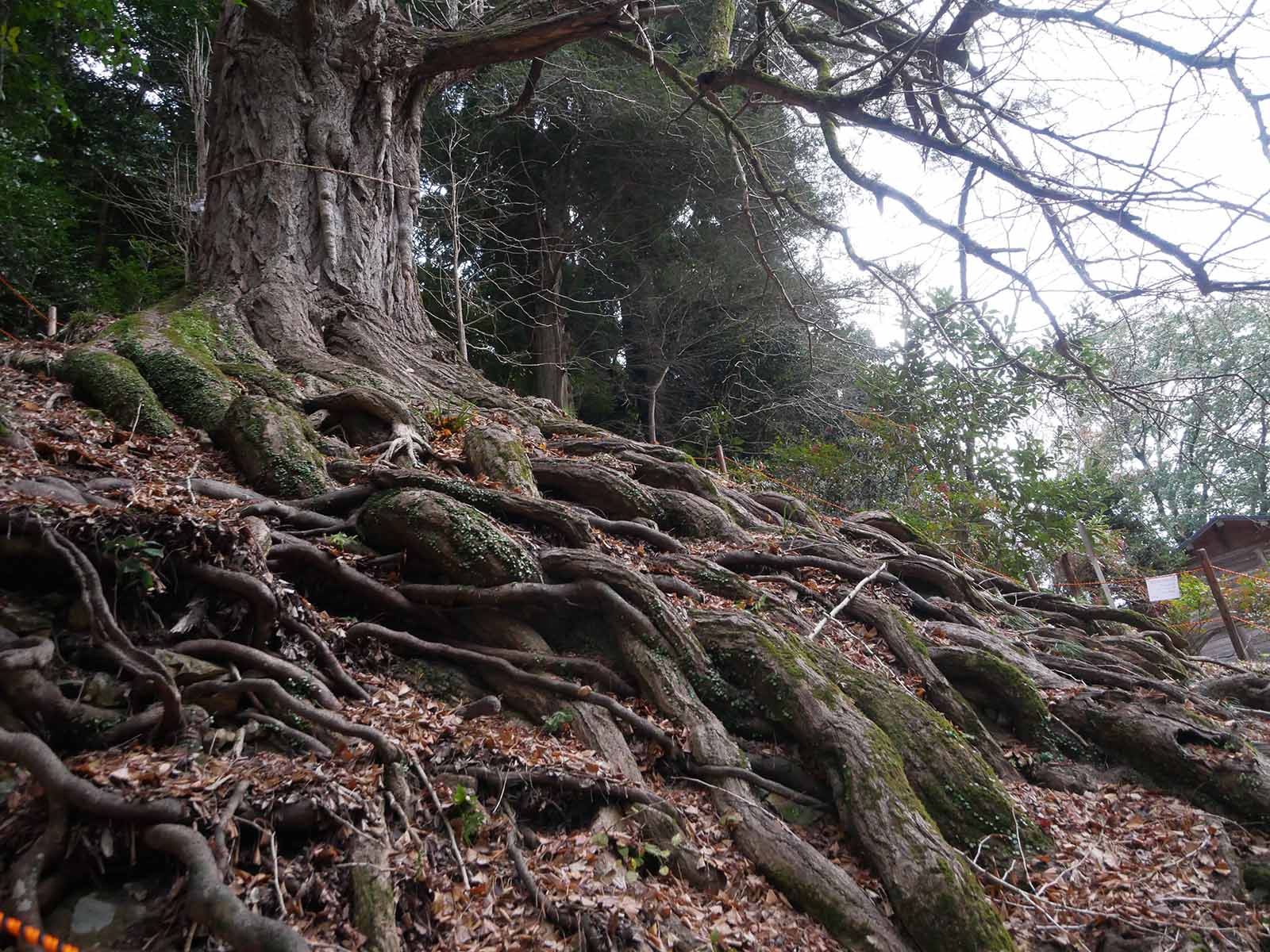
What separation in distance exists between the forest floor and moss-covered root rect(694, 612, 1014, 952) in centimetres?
15

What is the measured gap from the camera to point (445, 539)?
376 centimetres

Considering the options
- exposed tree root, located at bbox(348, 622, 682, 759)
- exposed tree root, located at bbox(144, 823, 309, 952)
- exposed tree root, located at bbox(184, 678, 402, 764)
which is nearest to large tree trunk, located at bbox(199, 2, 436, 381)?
exposed tree root, located at bbox(348, 622, 682, 759)

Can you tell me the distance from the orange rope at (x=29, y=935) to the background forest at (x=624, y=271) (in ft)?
22.7

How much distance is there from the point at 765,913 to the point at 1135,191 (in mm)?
3893

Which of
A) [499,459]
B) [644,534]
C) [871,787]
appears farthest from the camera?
[499,459]

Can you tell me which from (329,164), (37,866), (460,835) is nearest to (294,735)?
(460,835)

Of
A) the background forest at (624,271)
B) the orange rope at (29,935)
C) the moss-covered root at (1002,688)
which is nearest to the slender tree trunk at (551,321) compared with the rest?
the background forest at (624,271)

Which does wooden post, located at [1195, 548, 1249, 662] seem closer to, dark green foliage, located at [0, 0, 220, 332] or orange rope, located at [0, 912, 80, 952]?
orange rope, located at [0, 912, 80, 952]

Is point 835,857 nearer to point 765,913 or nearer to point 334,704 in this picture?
point 765,913

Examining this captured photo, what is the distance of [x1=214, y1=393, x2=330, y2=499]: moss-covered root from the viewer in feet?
13.8

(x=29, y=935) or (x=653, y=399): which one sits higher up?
(x=653, y=399)

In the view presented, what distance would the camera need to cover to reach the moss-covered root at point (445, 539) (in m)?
3.74

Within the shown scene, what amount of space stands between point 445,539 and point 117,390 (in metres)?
2.36

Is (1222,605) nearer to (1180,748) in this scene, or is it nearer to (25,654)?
(1180,748)
